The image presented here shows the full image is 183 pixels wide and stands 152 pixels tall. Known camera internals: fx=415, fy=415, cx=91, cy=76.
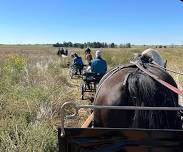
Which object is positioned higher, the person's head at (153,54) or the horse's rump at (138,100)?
the person's head at (153,54)

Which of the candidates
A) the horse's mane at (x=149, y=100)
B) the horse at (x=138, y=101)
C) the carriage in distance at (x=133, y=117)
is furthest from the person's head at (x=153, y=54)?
the horse's mane at (x=149, y=100)

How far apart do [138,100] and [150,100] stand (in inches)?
4.9

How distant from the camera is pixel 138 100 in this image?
14.3 ft

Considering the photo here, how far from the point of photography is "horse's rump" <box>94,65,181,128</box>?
4.23 metres

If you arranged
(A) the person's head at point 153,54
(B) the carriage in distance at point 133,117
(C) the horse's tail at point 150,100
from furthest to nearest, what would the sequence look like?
(A) the person's head at point 153,54 < (C) the horse's tail at point 150,100 < (B) the carriage in distance at point 133,117

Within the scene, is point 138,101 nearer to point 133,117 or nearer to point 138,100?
point 138,100

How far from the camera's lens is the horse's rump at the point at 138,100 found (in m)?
4.23

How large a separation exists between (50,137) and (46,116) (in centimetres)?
212

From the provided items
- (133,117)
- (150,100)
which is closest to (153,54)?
(150,100)

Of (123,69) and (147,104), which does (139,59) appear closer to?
(123,69)

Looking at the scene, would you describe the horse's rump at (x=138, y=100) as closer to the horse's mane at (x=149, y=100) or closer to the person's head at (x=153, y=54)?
the horse's mane at (x=149, y=100)

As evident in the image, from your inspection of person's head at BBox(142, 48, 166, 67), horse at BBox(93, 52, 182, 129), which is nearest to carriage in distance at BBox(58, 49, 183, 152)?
horse at BBox(93, 52, 182, 129)

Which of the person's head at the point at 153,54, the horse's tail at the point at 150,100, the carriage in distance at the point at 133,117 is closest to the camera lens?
the carriage in distance at the point at 133,117

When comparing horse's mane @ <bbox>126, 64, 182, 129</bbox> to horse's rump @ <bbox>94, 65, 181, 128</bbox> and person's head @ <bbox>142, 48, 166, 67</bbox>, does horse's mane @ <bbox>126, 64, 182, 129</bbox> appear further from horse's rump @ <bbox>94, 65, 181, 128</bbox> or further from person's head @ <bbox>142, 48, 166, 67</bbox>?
person's head @ <bbox>142, 48, 166, 67</bbox>
